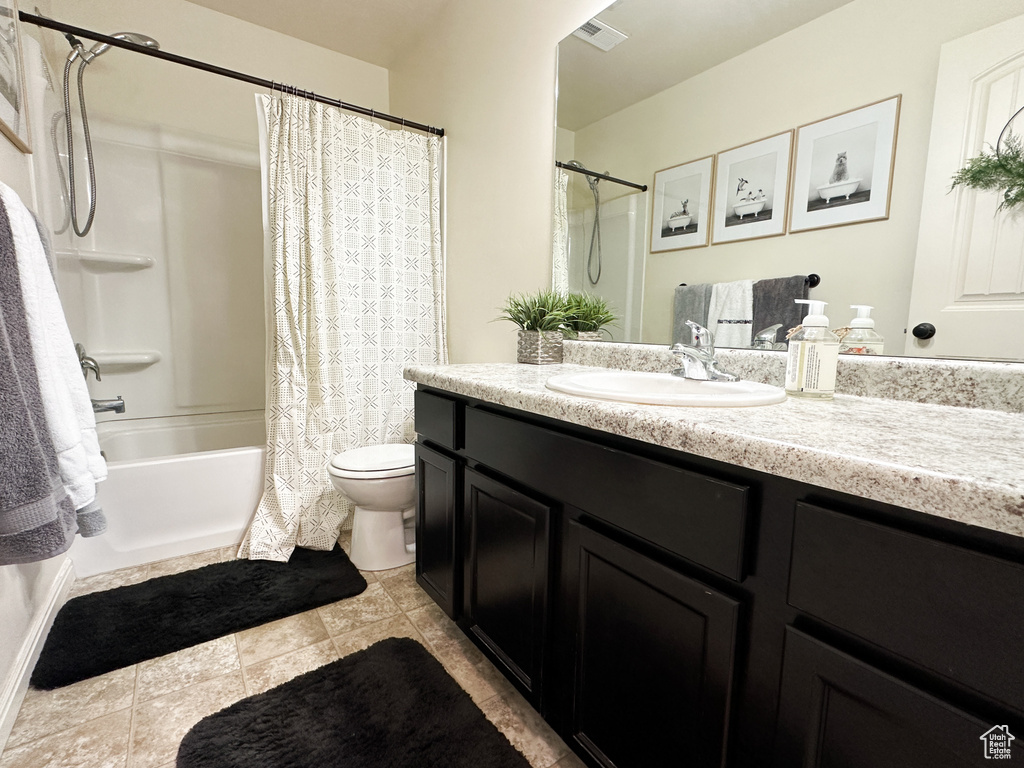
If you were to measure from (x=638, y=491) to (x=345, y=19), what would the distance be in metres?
2.71

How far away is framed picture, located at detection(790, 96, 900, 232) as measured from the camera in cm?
93

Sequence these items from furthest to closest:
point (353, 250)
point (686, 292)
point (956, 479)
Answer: point (353, 250)
point (686, 292)
point (956, 479)

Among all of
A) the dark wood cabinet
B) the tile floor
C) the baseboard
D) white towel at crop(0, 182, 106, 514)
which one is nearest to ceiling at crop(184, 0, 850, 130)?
the dark wood cabinet

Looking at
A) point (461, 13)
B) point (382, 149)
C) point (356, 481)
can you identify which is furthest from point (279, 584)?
point (461, 13)

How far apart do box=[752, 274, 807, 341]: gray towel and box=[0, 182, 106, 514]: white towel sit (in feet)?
5.22

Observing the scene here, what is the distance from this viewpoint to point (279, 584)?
1726mm

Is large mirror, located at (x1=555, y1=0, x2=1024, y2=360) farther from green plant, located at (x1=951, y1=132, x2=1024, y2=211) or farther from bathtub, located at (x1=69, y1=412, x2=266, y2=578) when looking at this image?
bathtub, located at (x1=69, y1=412, x2=266, y2=578)

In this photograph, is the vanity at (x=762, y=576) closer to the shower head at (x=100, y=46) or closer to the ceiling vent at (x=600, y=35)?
the ceiling vent at (x=600, y=35)

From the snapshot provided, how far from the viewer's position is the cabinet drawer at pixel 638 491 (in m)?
0.63

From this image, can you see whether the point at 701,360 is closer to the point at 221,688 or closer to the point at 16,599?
the point at 221,688

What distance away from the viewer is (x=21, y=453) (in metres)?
0.88

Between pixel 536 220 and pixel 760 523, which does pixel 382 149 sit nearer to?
pixel 536 220

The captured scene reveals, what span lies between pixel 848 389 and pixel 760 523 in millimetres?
550

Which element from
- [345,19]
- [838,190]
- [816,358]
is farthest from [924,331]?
[345,19]
